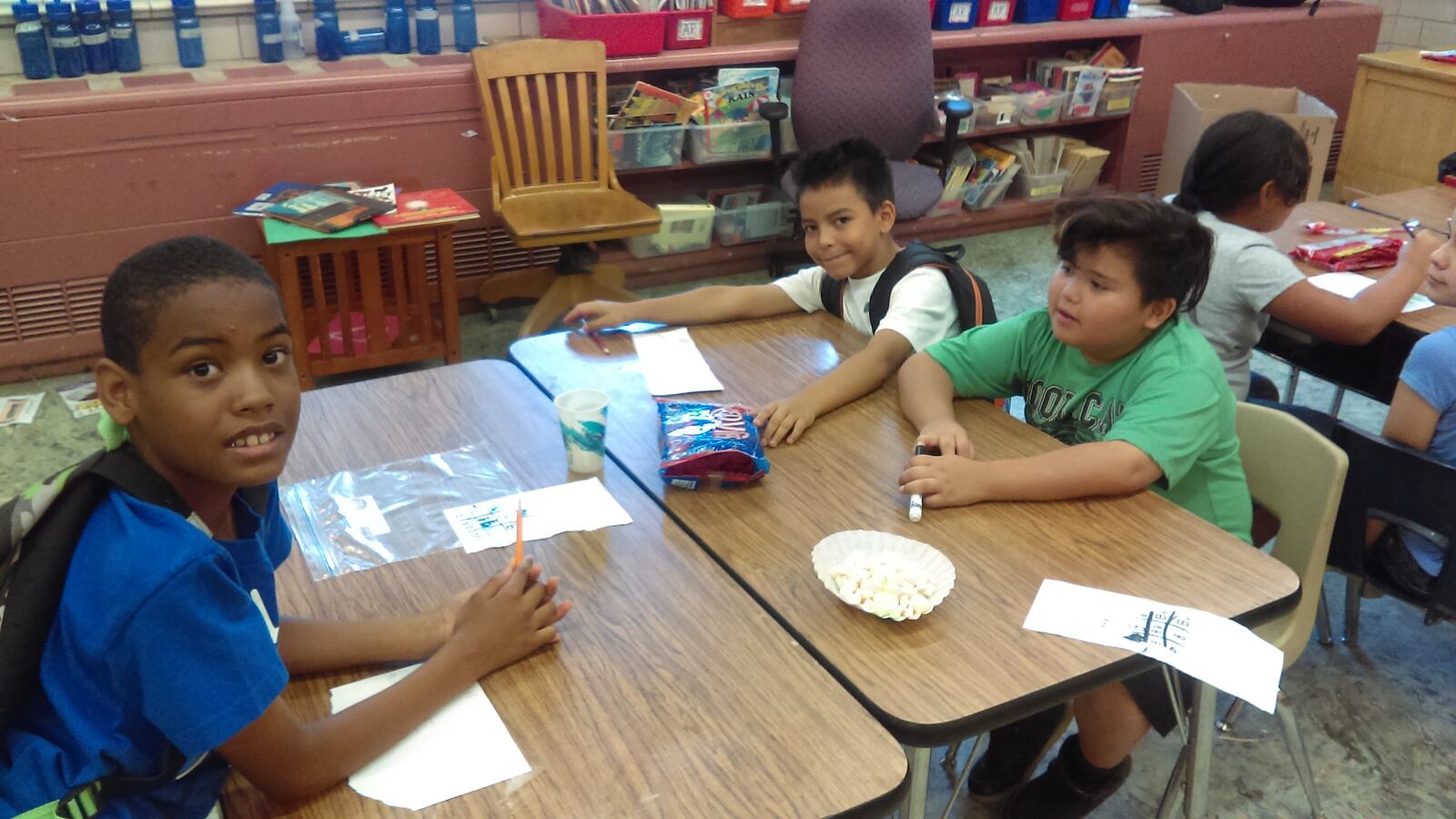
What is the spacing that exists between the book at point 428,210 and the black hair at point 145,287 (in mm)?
2344

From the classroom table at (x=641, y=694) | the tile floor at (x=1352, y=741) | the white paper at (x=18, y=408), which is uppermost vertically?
the classroom table at (x=641, y=694)

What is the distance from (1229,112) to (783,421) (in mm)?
2878

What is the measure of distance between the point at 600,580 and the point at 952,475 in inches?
20.4

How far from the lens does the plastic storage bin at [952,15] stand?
4535 mm

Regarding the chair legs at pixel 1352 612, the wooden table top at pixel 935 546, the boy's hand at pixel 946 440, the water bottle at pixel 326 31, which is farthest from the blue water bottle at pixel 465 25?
the chair legs at pixel 1352 612

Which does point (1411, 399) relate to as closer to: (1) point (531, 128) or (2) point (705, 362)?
(2) point (705, 362)

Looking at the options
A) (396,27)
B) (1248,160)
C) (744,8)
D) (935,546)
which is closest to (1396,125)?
(744,8)

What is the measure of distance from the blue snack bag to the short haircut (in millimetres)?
742

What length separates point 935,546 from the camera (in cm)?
150

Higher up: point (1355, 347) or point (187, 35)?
point (187, 35)

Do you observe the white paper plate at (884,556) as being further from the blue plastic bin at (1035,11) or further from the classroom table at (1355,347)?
the blue plastic bin at (1035,11)

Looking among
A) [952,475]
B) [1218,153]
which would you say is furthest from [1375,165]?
[952,475]

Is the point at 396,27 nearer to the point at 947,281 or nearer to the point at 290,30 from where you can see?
the point at 290,30

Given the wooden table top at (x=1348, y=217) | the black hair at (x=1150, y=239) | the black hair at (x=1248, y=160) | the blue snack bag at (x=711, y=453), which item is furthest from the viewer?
A: the wooden table top at (x=1348, y=217)
